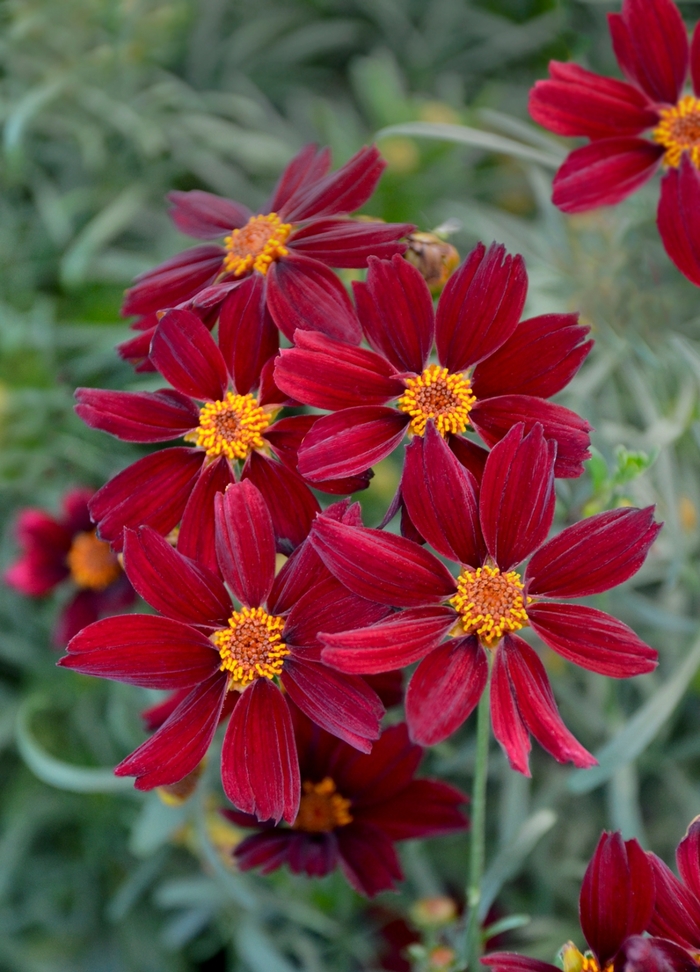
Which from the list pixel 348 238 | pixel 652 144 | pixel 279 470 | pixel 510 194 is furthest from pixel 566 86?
pixel 510 194

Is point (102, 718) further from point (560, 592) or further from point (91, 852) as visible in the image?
point (560, 592)

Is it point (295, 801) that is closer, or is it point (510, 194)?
point (295, 801)

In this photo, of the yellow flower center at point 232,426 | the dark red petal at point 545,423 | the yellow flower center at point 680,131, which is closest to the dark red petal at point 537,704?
the dark red petal at point 545,423

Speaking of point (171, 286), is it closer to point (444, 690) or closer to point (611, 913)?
point (444, 690)

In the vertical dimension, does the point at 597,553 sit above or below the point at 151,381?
below

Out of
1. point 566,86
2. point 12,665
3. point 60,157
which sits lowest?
point 12,665

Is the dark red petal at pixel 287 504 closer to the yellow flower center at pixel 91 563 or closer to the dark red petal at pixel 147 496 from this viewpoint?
the dark red petal at pixel 147 496

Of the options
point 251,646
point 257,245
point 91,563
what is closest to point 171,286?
point 257,245
